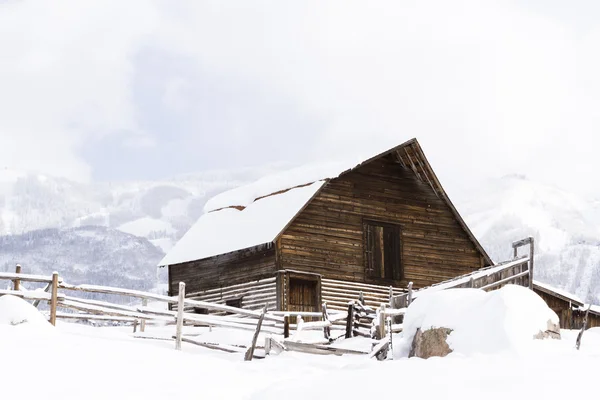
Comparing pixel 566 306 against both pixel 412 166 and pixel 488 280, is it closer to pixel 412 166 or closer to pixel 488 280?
pixel 412 166

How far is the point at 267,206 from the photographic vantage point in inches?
1430

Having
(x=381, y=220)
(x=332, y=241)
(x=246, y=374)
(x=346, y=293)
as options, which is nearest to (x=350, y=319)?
(x=346, y=293)

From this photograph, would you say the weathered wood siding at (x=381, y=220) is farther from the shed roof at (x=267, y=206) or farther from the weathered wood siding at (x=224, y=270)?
the weathered wood siding at (x=224, y=270)

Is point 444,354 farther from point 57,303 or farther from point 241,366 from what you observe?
point 57,303

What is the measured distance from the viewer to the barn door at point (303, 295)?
33319 mm

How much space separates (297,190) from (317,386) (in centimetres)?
2106

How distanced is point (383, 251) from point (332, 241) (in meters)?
2.20

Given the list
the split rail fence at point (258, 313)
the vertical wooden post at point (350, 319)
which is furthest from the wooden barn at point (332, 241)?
the vertical wooden post at point (350, 319)

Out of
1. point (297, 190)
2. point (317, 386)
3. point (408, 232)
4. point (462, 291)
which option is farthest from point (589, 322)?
point (317, 386)

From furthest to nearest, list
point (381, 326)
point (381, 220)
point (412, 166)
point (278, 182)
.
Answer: point (278, 182) → point (412, 166) → point (381, 220) → point (381, 326)

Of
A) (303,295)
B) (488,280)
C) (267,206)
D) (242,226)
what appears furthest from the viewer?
(267,206)

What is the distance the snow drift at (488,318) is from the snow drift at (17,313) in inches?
298

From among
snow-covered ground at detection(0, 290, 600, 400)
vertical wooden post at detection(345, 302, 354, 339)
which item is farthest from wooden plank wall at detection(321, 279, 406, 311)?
snow-covered ground at detection(0, 290, 600, 400)

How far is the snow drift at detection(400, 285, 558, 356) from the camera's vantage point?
17.4 m
